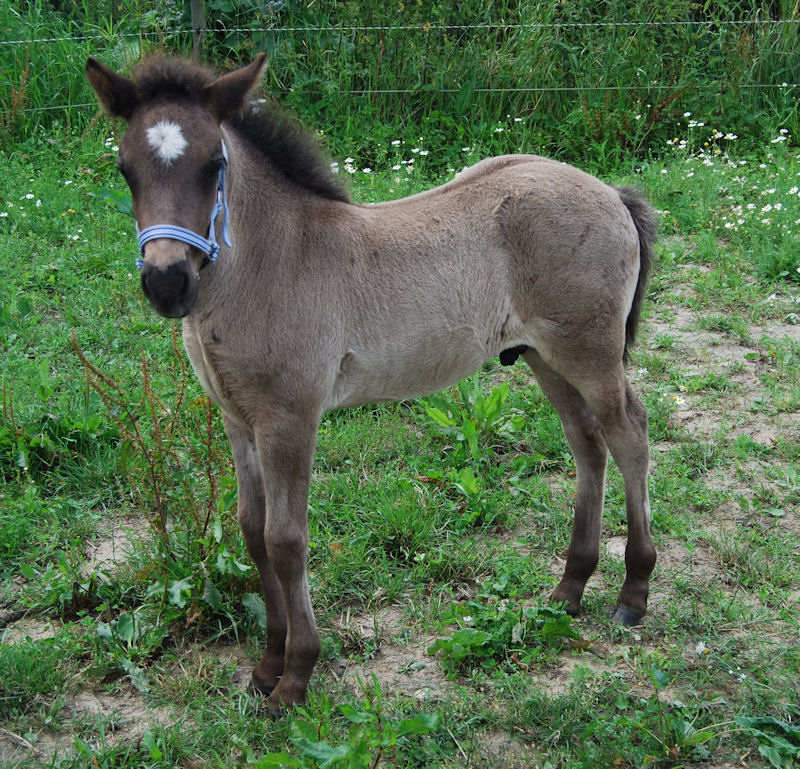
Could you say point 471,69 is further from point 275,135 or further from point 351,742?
point 351,742

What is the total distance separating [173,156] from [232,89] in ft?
1.04

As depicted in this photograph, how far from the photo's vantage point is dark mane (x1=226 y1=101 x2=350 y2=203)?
305cm

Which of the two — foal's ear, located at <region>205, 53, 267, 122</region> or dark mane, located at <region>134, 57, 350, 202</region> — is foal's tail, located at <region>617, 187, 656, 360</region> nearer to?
dark mane, located at <region>134, 57, 350, 202</region>

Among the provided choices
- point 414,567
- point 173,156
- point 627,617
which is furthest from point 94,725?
point 627,617

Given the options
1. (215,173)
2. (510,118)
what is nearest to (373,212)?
(215,173)

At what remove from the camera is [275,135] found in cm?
307

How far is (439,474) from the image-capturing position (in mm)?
4234

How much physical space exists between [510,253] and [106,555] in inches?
87.9

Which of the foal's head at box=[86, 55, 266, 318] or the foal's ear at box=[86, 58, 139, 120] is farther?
the foal's ear at box=[86, 58, 139, 120]

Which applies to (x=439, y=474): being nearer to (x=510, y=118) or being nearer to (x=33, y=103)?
(x=510, y=118)

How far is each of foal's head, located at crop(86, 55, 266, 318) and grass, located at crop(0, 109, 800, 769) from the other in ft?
3.60

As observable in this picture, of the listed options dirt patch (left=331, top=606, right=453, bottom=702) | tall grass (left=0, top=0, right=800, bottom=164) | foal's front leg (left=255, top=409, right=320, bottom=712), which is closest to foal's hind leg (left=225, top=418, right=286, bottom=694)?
foal's front leg (left=255, top=409, right=320, bottom=712)

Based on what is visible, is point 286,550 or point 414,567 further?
point 414,567

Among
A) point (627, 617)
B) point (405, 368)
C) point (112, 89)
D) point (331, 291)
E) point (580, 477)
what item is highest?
point (112, 89)
